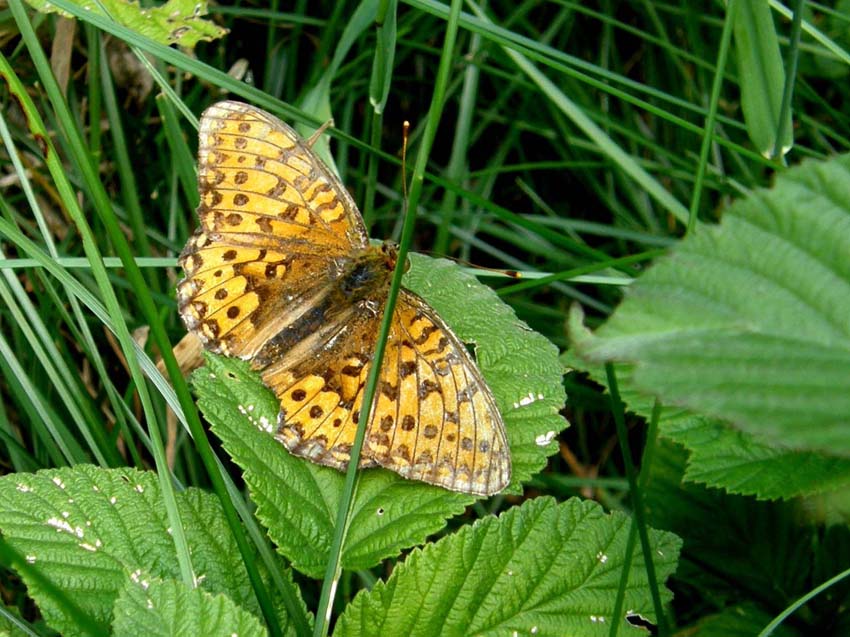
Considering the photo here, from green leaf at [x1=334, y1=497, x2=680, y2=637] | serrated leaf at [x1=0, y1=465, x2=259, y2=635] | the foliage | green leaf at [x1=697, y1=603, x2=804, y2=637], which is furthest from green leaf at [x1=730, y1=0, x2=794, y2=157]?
serrated leaf at [x1=0, y1=465, x2=259, y2=635]

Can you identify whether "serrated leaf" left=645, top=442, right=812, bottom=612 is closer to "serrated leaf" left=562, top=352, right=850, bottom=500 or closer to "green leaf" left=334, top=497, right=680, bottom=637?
"serrated leaf" left=562, top=352, right=850, bottom=500

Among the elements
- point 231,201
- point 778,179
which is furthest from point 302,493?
point 778,179

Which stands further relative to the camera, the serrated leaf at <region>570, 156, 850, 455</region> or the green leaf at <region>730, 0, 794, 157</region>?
the green leaf at <region>730, 0, 794, 157</region>

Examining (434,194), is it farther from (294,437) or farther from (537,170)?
(294,437)

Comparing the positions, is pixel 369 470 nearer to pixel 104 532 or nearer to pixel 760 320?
pixel 104 532

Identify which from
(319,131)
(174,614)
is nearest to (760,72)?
(319,131)
